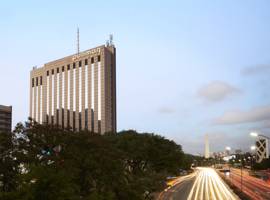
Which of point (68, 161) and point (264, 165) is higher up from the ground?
point (68, 161)

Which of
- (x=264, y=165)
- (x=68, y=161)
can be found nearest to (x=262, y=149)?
(x=264, y=165)

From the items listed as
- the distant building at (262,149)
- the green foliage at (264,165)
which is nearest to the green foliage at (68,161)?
the distant building at (262,149)

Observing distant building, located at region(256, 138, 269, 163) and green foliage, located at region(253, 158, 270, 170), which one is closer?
distant building, located at region(256, 138, 269, 163)

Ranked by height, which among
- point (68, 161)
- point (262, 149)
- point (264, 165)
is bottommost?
point (264, 165)

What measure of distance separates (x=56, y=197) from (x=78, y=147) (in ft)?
48.6

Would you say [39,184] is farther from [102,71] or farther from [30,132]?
[102,71]

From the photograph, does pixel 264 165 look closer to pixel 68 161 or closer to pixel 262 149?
pixel 262 149

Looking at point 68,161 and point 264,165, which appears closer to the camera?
point 68,161

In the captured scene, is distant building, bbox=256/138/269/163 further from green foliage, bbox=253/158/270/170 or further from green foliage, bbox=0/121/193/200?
green foliage, bbox=0/121/193/200

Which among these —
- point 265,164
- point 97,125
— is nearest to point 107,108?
point 97,125

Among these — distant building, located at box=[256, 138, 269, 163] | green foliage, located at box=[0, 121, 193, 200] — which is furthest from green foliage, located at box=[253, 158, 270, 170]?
green foliage, located at box=[0, 121, 193, 200]

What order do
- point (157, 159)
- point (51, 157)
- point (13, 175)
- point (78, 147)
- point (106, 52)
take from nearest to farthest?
point (13, 175)
point (51, 157)
point (78, 147)
point (157, 159)
point (106, 52)

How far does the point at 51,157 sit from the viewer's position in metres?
42.5

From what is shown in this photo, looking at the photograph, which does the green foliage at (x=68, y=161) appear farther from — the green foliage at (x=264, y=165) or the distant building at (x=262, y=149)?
the green foliage at (x=264, y=165)
